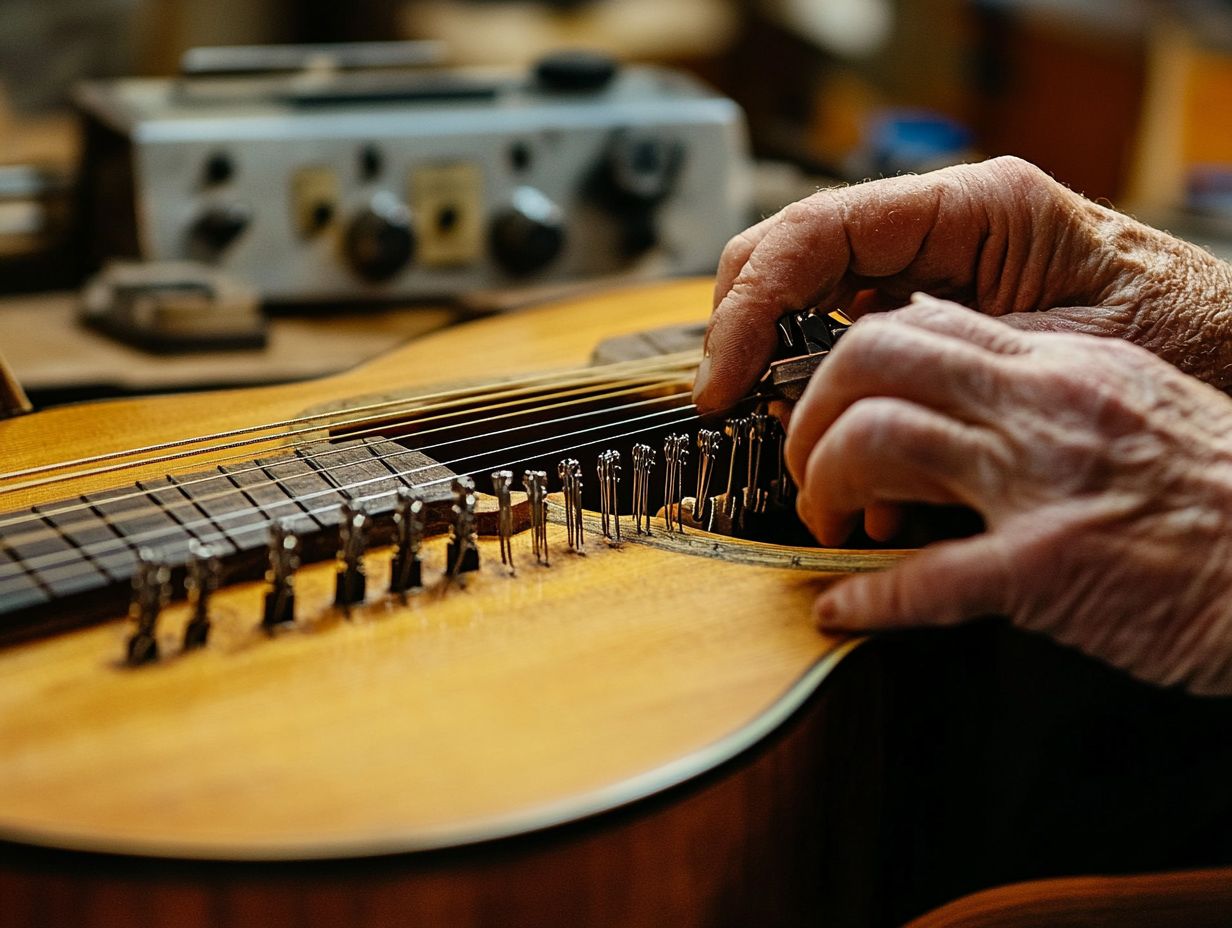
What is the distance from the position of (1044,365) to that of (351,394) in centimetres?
56

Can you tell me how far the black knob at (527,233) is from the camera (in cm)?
146

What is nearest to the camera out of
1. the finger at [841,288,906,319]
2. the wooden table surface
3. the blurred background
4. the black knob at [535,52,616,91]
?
the finger at [841,288,906,319]

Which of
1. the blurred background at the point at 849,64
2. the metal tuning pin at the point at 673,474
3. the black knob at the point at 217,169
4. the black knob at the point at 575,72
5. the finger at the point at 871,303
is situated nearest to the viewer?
the metal tuning pin at the point at 673,474

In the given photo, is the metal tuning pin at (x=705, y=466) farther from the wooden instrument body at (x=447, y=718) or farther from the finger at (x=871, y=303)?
the finger at (x=871, y=303)

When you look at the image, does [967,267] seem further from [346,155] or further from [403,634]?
[346,155]

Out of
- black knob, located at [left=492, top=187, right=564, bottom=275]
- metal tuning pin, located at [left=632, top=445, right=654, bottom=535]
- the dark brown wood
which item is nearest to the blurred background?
black knob, located at [left=492, top=187, right=564, bottom=275]

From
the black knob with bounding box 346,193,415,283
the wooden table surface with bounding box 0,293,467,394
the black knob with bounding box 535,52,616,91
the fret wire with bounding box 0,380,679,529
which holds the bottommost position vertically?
the wooden table surface with bounding box 0,293,467,394

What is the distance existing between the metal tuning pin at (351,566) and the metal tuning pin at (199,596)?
0.07 m

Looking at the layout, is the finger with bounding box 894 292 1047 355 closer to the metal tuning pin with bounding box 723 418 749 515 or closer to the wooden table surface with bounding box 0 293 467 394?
the metal tuning pin with bounding box 723 418 749 515

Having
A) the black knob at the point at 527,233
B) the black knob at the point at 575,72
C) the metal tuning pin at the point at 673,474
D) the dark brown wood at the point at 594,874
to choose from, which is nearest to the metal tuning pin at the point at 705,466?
the metal tuning pin at the point at 673,474

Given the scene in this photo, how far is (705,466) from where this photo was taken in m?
0.86

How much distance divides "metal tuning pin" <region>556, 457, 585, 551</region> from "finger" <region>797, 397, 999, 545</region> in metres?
0.16

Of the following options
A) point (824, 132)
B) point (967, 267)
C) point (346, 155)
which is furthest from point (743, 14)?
point (967, 267)

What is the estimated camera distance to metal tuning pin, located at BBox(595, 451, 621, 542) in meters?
0.80
